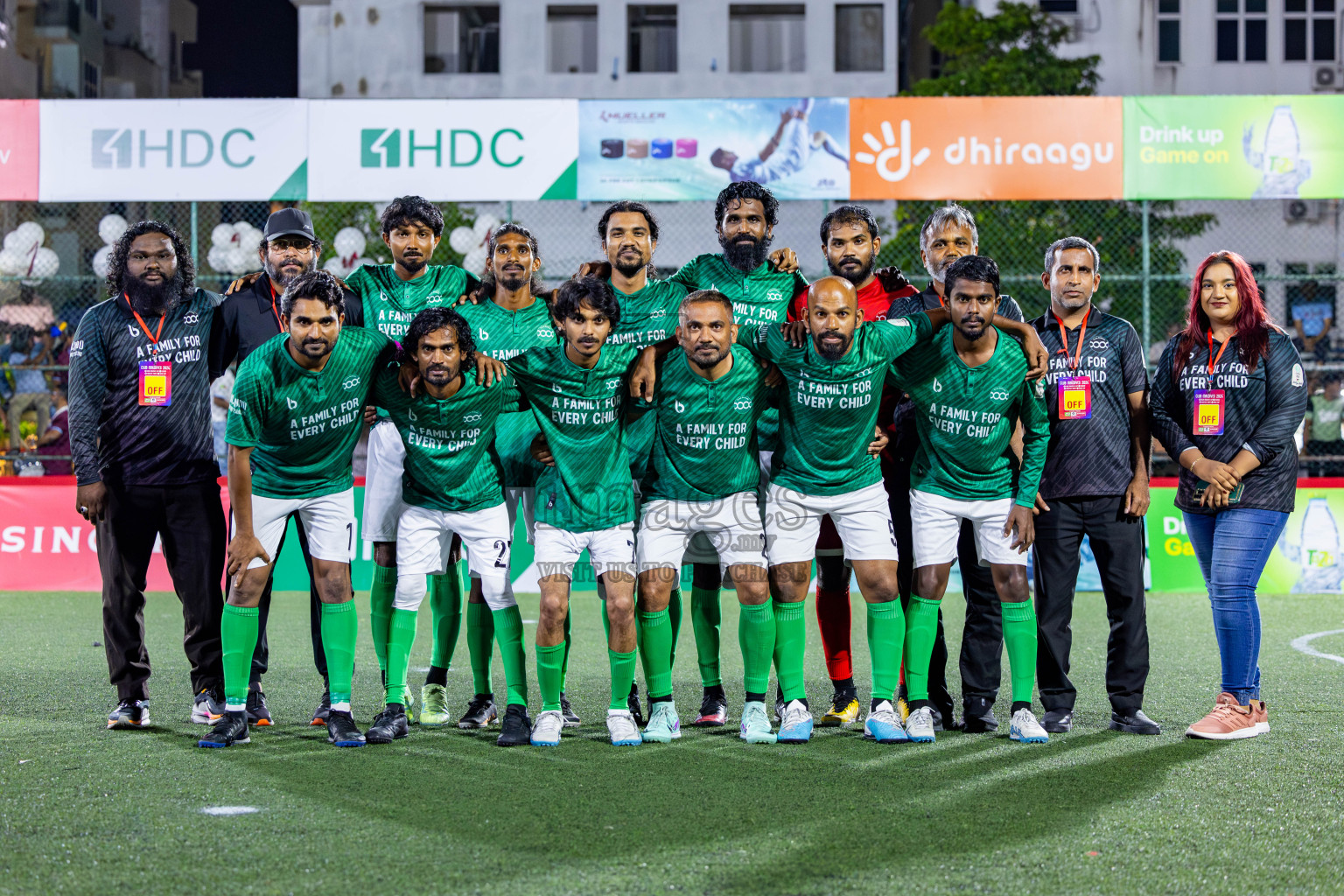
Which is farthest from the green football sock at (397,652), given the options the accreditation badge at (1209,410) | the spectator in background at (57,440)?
the spectator in background at (57,440)

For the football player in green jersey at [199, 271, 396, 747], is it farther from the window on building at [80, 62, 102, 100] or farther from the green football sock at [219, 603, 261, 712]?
the window on building at [80, 62, 102, 100]

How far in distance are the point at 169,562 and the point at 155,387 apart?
2.34ft

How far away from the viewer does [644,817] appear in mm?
3855

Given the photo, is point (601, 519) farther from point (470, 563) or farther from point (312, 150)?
point (312, 150)

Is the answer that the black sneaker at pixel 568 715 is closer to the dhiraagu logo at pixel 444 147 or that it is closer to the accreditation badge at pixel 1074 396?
the accreditation badge at pixel 1074 396

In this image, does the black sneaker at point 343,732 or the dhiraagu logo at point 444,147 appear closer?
the black sneaker at point 343,732

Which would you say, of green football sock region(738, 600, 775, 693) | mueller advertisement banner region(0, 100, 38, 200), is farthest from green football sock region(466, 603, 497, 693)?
mueller advertisement banner region(0, 100, 38, 200)

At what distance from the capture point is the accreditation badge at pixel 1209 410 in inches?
206

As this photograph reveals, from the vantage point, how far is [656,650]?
202 inches

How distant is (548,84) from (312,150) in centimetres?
1685

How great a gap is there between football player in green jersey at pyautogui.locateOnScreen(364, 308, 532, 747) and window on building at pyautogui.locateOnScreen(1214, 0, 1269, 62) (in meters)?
24.8

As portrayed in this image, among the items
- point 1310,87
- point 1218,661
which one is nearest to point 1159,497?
point 1218,661

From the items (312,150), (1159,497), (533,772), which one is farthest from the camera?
(312,150)

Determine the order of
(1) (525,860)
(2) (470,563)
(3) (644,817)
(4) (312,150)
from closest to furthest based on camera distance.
Answer: (1) (525,860)
(3) (644,817)
(2) (470,563)
(4) (312,150)
